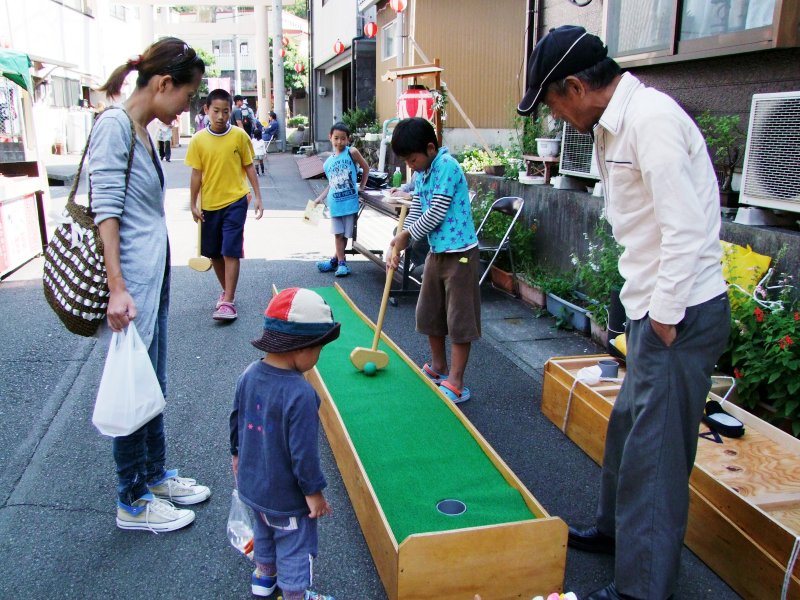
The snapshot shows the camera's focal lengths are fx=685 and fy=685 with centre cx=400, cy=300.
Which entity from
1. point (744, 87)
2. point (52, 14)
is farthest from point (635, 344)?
point (52, 14)

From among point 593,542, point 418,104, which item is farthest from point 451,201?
point 418,104

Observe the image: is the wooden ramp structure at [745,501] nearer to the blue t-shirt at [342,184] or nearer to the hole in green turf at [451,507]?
the hole in green turf at [451,507]

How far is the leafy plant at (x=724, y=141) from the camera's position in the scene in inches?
199

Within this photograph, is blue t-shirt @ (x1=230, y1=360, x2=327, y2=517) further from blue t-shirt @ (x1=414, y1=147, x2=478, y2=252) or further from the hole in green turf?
blue t-shirt @ (x1=414, y1=147, x2=478, y2=252)

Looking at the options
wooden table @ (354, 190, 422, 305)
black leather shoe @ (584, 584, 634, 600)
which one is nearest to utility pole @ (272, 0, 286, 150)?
wooden table @ (354, 190, 422, 305)

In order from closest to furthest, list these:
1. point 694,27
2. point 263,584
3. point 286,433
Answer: point 286,433 → point 263,584 → point 694,27

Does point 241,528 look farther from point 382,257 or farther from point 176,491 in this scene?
point 382,257

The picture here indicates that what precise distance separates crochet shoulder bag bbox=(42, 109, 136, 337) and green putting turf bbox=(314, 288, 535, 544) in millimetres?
1444

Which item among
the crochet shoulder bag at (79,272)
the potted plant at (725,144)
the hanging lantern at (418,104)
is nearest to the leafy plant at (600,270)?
the potted plant at (725,144)

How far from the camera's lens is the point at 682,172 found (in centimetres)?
215

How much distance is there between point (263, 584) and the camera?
2674 mm

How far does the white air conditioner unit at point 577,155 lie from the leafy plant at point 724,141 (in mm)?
1350

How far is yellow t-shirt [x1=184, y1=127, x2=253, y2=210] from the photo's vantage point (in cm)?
618

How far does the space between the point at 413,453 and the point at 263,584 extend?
1059mm
